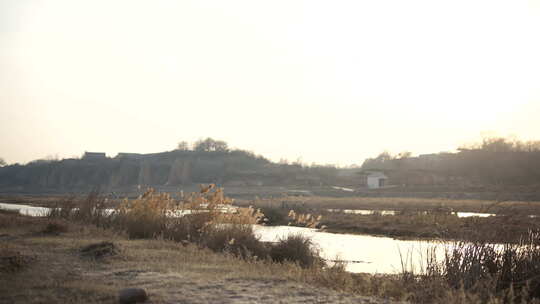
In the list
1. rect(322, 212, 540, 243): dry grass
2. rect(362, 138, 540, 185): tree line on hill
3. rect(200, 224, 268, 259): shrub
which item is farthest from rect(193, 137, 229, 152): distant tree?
rect(200, 224, 268, 259): shrub

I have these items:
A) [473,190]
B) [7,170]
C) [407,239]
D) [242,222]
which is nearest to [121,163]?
[7,170]

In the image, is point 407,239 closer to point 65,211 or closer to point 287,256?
point 287,256

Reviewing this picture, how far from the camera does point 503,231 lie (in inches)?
353

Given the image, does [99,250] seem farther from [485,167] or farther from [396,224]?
[485,167]

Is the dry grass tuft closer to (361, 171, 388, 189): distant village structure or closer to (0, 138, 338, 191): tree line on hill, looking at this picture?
(361, 171, 388, 189): distant village structure

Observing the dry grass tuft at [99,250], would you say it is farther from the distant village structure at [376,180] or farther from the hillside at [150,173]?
the hillside at [150,173]

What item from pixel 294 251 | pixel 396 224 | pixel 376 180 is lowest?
pixel 396 224

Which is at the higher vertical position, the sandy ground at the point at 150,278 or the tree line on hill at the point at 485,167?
the tree line on hill at the point at 485,167

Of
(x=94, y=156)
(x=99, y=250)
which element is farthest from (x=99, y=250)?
(x=94, y=156)

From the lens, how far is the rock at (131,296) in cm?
615

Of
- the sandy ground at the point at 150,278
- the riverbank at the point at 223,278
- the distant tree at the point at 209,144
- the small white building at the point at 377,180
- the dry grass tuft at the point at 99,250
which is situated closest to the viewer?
the sandy ground at the point at 150,278

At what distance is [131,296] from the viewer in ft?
20.2

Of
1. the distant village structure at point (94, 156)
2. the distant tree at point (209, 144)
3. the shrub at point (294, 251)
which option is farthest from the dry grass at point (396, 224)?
the distant tree at point (209, 144)

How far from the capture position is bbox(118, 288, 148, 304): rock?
20.2 ft
